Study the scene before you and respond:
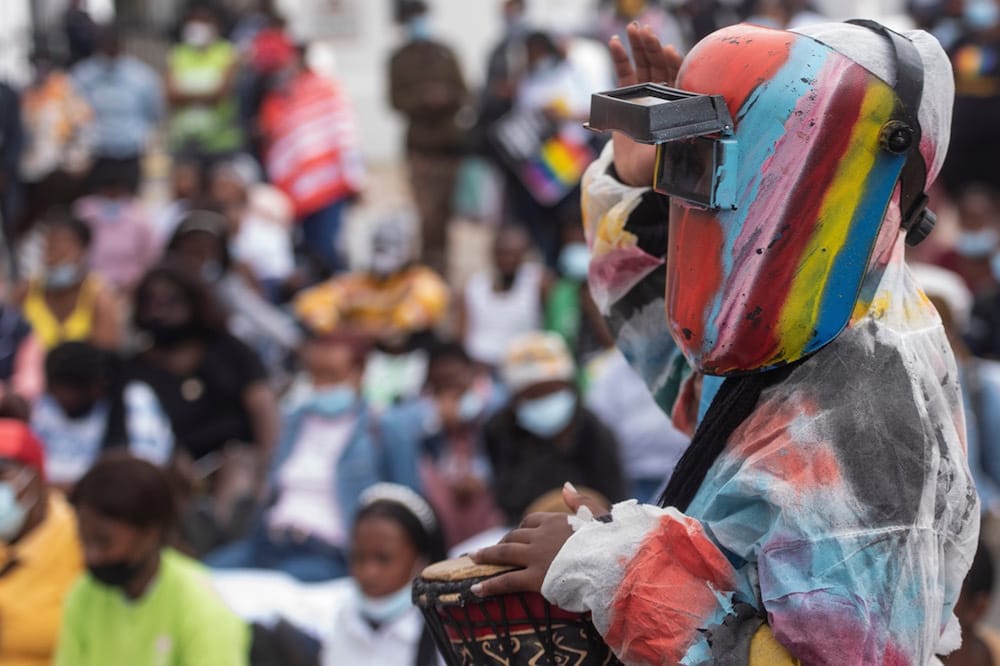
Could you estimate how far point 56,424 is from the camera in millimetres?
6422

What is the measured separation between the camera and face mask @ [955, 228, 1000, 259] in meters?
9.08

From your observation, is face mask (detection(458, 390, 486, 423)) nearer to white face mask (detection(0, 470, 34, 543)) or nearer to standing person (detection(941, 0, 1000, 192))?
white face mask (detection(0, 470, 34, 543))

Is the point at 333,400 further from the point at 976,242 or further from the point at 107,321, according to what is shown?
the point at 976,242

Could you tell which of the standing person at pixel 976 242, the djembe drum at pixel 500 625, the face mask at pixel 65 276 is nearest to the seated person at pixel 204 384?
the face mask at pixel 65 276

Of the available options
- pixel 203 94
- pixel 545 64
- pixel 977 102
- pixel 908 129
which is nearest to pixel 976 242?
pixel 977 102

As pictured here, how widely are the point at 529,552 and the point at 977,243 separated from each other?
7.86m

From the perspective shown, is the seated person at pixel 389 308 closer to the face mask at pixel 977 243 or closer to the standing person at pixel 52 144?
the face mask at pixel 977 243

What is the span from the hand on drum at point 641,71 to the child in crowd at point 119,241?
25.4ft

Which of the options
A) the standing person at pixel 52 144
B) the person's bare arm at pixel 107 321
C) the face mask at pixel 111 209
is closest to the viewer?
the person's bare arm at pixel 107 321

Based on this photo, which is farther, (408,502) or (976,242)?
(976,242)

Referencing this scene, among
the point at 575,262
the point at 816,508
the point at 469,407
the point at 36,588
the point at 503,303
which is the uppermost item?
the point at 816,508

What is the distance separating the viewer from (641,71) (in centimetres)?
221

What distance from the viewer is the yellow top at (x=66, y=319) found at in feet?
25.2

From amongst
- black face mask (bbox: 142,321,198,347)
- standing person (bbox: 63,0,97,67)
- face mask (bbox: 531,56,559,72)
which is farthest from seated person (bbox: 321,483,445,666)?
standing person (bbox: 63,0,97,67)
